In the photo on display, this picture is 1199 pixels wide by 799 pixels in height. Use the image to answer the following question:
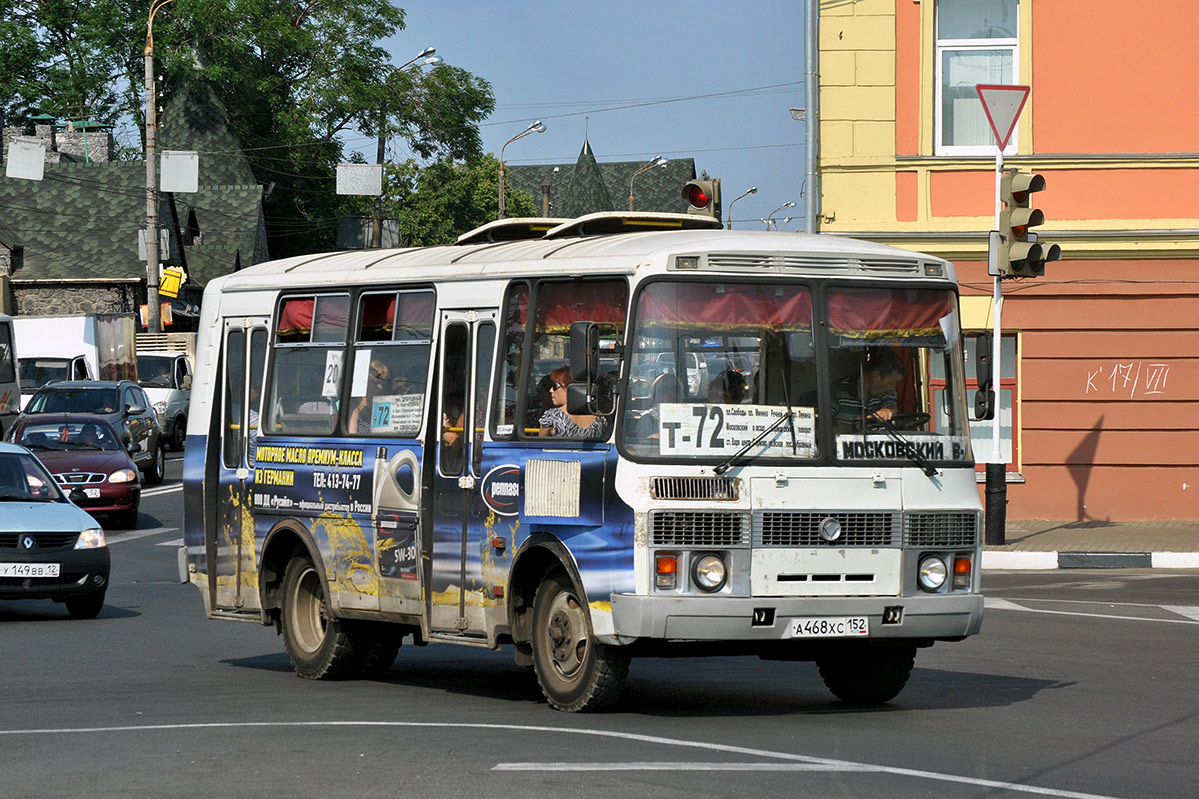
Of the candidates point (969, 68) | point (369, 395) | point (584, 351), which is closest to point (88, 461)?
point (969, 68)

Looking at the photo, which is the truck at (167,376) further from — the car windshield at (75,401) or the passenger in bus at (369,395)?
the passenger in bus at (369,395)

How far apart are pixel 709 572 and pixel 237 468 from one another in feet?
14.8

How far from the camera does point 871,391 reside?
32.9ft

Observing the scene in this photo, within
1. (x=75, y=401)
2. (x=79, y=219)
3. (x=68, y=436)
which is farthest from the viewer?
(x=79, y=219)

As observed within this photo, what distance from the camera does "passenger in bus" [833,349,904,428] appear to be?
9.94m

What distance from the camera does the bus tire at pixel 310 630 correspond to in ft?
39.7

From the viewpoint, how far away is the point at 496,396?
10648 mm

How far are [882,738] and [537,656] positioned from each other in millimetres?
1974

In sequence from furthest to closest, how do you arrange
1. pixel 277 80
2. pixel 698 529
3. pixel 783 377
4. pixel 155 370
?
pixel 277 80 < pixel 155 370 < pixel 783 377 < pixel 698 529

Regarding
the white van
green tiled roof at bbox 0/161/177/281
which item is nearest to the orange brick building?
the white van

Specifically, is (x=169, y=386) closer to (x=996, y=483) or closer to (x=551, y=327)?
(x=996, y=483)

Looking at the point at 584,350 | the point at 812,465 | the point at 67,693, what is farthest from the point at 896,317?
the point at 67,693

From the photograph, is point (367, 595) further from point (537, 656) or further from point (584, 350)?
point (584, 350)

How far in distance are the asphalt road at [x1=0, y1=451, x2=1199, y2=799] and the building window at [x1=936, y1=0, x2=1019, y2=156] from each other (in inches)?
417
